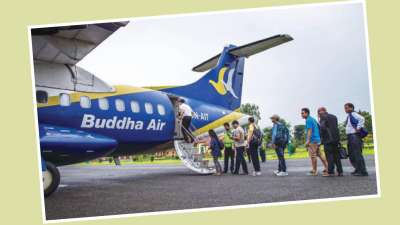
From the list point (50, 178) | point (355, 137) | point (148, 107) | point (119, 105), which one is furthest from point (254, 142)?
point (50, 178)

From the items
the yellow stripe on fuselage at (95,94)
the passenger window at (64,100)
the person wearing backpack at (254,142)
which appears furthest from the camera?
the person wearing backpack at (254,142)

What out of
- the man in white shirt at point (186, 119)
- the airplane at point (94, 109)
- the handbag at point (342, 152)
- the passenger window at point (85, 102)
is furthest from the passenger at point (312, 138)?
the passenger window at point (85, 102)

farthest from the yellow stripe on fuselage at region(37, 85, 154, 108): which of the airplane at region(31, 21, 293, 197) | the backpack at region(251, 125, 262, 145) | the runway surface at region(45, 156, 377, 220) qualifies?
the backpack at region(251, 125, 262, 145)

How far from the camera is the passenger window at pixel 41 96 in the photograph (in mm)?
7184

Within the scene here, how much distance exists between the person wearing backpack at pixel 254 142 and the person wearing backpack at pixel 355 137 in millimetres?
2214

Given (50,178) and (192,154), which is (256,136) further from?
(50,178)

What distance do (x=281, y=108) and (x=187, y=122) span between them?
10.0 feet

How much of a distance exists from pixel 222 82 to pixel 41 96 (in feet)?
23.1

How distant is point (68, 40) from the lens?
7375 mm

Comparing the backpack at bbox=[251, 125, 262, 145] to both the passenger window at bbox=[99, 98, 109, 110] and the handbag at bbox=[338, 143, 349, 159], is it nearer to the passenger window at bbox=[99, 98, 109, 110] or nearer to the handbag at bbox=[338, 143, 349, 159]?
the handbag at bbox=[338, 143, 349, 159]

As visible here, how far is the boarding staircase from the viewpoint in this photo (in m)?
10.3

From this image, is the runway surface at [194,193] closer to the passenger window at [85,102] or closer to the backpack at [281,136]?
the backpack at [281,136]

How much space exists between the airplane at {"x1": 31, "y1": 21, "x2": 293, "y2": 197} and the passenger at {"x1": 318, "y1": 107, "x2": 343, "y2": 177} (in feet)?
6.49

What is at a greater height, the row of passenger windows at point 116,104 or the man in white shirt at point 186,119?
the row of passenger windows at point 116,104
